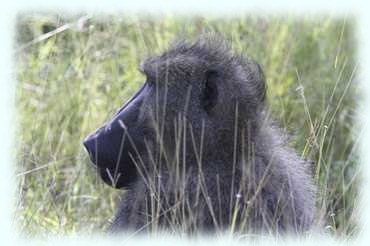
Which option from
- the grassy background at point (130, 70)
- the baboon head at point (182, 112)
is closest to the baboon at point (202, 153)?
the baboon head at point (182, 112)

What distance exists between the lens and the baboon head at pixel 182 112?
3977 millimetres

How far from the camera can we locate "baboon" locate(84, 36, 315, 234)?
3764 mm

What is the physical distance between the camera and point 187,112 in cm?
401

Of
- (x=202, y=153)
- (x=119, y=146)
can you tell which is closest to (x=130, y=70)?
(x=119, y=146)

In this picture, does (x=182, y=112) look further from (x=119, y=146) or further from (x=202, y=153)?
(x=119, y=146)

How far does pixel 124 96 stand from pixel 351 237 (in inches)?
97.7

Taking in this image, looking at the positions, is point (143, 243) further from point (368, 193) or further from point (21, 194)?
point (368, 193)

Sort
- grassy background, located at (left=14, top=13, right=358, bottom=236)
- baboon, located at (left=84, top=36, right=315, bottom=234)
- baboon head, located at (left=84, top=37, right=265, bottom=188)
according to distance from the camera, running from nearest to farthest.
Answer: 1. baboon, located at (left=84, top=36, right=315, bottom=234)
2. baboon head, located at (left=84, top=37, right=265, bottom=188)
3. grassy background, located at (left=14, top=13, right=358, bottom=236)

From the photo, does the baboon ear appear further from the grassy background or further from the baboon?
the grassy background

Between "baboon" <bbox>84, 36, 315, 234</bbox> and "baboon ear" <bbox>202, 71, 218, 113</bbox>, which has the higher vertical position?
"baboon ear" <bbox>202, 71, 218, 113</bbox>

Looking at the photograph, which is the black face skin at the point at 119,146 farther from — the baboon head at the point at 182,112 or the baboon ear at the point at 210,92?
the baboon ear at the point at 210,92

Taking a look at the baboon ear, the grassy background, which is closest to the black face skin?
the baboon ear

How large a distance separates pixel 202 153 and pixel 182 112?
0.63 ft

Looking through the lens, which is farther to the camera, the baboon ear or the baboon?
the baboon ear
